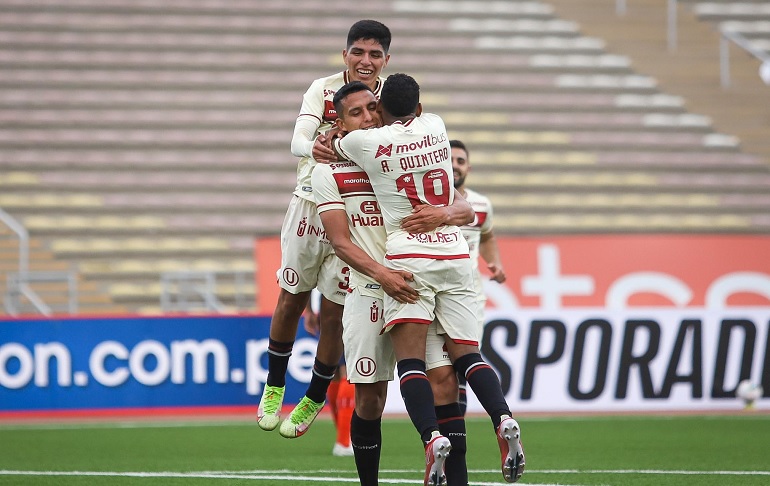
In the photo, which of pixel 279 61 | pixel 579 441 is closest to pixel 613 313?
pixel 579 441

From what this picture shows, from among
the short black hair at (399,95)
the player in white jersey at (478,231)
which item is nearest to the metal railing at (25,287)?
the player in white jersey at (478,231)

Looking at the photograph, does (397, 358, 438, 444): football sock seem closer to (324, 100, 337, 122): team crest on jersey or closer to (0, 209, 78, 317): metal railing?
(324, 100, 337, 122): team crest on jersey

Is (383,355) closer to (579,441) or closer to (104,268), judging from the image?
(579,441)

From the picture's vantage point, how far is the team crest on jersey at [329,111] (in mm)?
6773

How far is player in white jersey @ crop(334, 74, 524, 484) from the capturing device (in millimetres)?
5984

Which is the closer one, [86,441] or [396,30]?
[86,441]

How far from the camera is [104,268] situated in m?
16.8

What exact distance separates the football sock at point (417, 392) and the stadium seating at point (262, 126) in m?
10.4

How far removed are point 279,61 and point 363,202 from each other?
43.9 feet

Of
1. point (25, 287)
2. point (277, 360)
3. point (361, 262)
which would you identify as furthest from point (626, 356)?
point (25, 287)

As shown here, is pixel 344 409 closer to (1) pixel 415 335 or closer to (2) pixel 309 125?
(2) pixel 309 125

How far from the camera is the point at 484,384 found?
238 inches

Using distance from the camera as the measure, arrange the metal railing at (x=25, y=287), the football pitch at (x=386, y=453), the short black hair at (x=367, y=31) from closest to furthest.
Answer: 1. the short black hair at (x=367, y=31)
2. the football pitch at (x=386, y=453)
3. the metal railing at (x=25, y=287)

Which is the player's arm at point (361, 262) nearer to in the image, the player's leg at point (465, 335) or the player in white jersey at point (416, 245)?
the player in white jersey at point (416, 245)
